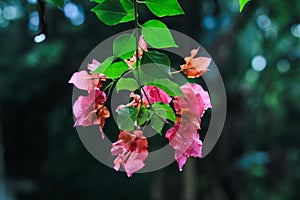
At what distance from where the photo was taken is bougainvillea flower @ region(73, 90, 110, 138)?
0.93 ft

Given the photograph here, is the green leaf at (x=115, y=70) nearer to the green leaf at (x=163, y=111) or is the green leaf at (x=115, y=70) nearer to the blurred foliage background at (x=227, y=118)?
the green leaf at (x=163, y=111)

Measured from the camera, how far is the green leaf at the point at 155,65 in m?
0.27

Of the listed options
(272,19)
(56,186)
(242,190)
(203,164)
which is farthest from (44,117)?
(272,19)

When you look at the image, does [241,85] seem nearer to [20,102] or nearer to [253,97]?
[253,97]

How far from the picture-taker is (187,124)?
0.27 m

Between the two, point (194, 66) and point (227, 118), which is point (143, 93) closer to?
point (194, 66)

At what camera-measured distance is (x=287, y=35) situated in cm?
238

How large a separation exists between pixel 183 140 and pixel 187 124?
1cm

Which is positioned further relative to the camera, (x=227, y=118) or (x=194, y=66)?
(x=227, y=118)

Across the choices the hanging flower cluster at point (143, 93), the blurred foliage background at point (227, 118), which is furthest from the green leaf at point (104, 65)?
the blurred foliage background at point (227, 118)

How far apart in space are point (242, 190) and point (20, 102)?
5.27ft

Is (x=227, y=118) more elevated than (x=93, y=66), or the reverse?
(x=93, y=66)

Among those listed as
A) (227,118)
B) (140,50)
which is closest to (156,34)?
(140,50)

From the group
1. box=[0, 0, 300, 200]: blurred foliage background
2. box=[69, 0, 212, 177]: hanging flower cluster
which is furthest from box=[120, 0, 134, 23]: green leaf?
box=[0, 0, 300, 200]: blurred foliage background
